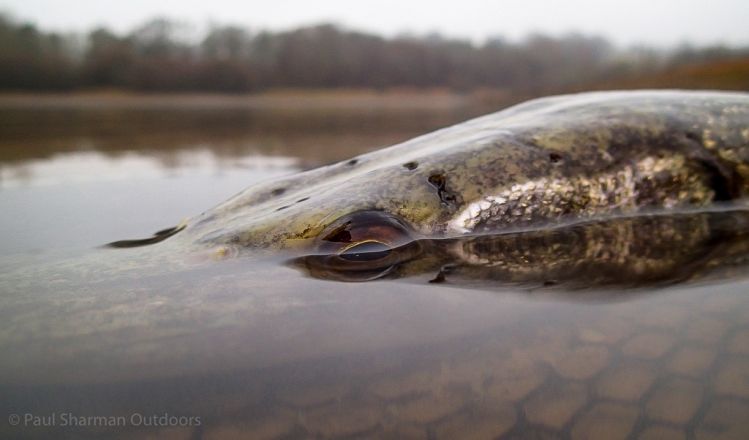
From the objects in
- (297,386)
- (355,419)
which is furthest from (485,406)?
(297,386)

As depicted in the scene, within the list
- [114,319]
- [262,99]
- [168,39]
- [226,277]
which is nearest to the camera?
[114,319]

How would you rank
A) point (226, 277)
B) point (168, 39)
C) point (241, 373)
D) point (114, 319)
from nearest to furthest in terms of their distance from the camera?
point (241, 373) < point (114, 319) < point (226, 277) < point (168, 39)

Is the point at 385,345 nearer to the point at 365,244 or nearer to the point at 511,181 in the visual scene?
the point at 365,244

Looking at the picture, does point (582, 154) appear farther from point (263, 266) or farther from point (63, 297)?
point (63, 297)

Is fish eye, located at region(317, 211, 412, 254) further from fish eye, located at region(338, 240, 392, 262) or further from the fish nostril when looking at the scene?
the fish nostril

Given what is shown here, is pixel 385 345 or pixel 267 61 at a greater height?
pixel 267 61

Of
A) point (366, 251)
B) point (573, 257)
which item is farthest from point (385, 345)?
point (573, 257)
